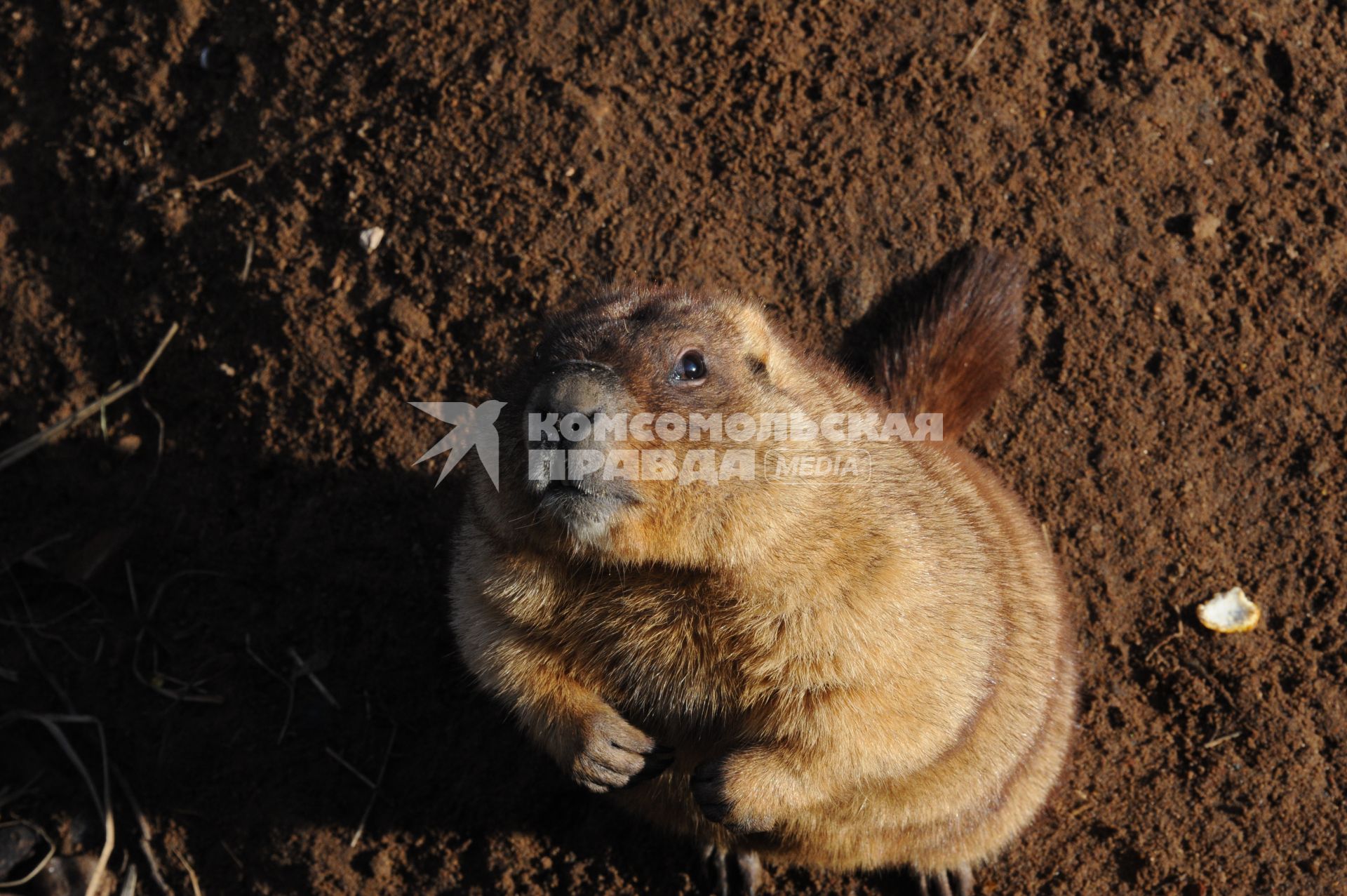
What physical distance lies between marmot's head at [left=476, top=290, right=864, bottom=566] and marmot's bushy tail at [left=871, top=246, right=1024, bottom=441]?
135cm

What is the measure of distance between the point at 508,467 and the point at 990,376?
2397 millimetres

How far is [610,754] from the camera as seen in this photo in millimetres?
3561

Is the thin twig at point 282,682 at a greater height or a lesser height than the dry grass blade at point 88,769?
greater

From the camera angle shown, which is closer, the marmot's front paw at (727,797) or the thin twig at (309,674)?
the marmot's front paw at (727,797)

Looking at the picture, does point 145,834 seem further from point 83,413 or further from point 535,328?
point 535,328

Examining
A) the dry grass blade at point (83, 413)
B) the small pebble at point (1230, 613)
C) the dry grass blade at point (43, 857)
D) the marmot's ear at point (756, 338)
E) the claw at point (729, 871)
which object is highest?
the marmot's ear at point (756, 338)

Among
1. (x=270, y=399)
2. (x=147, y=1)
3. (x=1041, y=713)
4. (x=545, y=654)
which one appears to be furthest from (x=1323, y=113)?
(x=147, y=1)

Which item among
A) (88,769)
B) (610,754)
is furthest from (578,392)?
(88,769)

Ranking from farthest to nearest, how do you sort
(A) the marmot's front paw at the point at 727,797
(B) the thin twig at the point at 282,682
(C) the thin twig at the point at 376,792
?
(B) the thin twig at the point at 282,682, (C) the thin twig at the point at 376,792, (A) the marmot's front paw at the point at 727,797

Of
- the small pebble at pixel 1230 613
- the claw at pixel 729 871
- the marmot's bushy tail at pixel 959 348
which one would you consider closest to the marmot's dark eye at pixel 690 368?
the marmot's bushy tail at pixel 959 348

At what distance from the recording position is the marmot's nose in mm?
2869

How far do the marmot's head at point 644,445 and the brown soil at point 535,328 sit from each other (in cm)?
179

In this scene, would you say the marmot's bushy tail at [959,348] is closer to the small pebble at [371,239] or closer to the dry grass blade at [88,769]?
the small pebble at [371,239]

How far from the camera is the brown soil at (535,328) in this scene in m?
4.66
